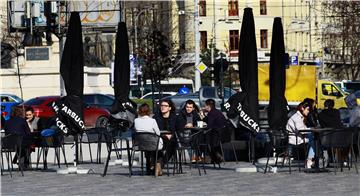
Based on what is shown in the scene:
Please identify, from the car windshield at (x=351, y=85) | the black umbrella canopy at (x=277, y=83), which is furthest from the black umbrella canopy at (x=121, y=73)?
the car windshield at (x=351, y=85)

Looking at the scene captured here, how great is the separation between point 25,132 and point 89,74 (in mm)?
36295

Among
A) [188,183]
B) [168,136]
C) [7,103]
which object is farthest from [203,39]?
[188,183]

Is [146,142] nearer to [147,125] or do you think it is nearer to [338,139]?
[147,125]

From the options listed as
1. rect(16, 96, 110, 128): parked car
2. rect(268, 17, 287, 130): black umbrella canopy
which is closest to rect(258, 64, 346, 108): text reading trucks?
rect(16, 96, 110, 128): parked car

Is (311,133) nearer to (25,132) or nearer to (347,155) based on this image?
(347,155)

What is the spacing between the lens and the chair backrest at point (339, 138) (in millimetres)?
18594

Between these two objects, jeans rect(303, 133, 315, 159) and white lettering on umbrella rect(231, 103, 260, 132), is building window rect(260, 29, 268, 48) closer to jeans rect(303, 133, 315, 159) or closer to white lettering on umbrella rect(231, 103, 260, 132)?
jeans rect(303, 133, 315, 159)

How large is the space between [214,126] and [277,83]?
1632 mm

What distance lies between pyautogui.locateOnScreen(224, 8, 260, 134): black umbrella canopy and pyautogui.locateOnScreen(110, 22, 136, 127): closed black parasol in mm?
2317

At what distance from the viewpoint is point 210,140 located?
20.9 metres

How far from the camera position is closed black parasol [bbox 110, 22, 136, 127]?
2166 cm

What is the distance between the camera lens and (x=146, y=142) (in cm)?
1836

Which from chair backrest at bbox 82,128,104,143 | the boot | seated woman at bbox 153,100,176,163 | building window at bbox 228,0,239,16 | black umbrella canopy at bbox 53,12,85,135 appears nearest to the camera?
the boot

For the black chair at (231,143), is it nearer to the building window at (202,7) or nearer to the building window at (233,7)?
the building window at (233,7)
